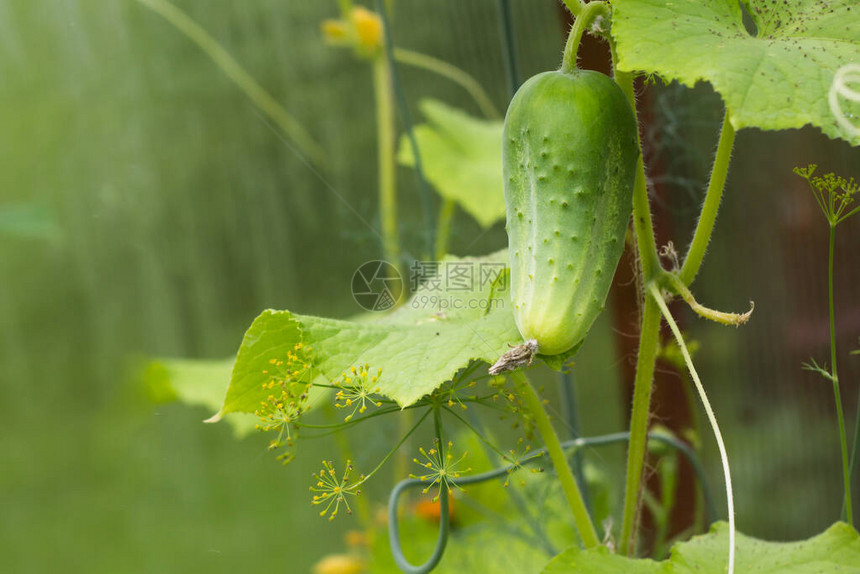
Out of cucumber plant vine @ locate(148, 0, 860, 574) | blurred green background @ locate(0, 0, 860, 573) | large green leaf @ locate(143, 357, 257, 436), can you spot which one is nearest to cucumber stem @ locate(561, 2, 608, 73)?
cucumber plant vine @ locate(148, 0, 860, 574)

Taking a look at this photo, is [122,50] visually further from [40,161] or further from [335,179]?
[335,179]

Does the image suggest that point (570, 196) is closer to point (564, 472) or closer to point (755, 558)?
point (564, 472)

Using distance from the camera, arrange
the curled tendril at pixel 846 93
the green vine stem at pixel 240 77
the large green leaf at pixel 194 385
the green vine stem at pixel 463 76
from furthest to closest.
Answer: the green vine stem at pixel 240 77
the green vine stem at pixel 463 76
the large green leaf at pixel 194 385
the curled tendril at pixel 846 93

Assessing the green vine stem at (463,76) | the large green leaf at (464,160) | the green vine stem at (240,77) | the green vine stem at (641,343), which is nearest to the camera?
the green vine stem at (641,343)

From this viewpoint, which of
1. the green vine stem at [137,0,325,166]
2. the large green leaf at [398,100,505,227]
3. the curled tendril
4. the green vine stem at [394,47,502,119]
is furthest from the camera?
the green vine stem at [137,0,325,166]

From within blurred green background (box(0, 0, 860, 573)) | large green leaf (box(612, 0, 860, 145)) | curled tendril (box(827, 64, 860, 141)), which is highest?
large green leaf (box(612, 0, 860, 145))

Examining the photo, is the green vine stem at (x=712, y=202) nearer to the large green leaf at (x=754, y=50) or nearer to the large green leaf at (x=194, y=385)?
the large green leaf at (x=754, y=50)

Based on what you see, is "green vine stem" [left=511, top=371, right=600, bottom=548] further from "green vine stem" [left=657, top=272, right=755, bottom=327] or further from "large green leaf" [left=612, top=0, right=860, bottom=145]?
"large green leaf" [left=612, top=0, right=860, bottom=145]

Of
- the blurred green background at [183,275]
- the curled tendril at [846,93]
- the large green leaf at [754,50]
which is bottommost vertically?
the blurred green background at [183,275]

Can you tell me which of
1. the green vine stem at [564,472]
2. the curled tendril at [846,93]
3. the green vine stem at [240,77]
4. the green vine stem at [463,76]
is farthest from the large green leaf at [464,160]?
the curled tendril at [846,93]
